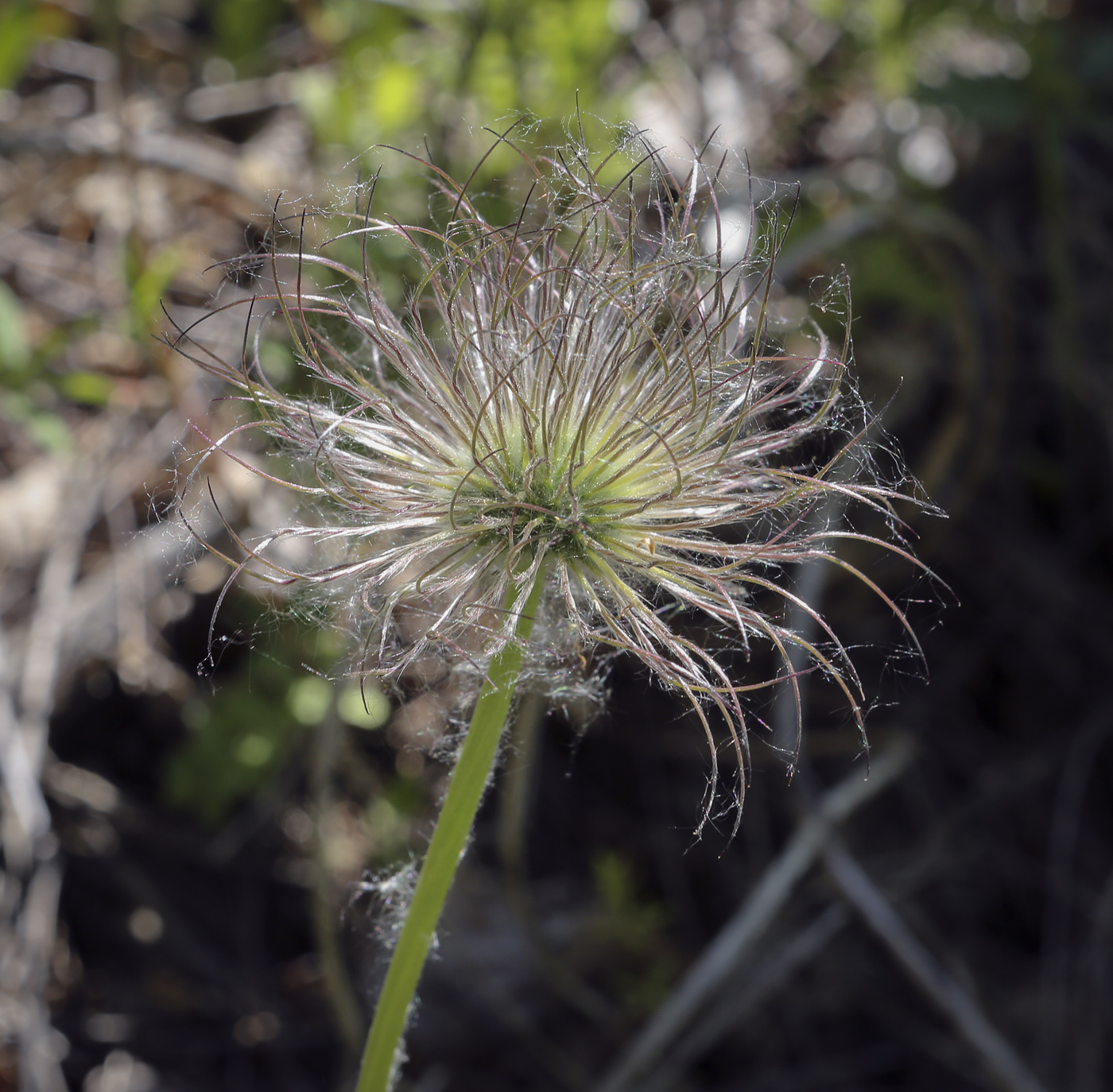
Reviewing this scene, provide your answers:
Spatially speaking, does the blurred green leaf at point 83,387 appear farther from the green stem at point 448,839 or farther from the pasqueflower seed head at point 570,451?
the green stem at point 448,839

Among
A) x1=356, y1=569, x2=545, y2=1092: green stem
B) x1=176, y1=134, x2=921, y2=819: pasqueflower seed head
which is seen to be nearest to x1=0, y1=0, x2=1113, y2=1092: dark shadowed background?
x1=176, y1=134, x2=921, y2=819: pasqueflower seed head

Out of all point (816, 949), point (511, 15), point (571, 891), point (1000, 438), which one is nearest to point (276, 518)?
point (571, 891)

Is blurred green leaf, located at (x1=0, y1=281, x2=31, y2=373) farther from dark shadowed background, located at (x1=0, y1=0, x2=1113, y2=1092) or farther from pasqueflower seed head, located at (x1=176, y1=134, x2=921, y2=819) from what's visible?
pasqueflower seed head, located at (x1=176, y1=134, x2=921, y2=819)

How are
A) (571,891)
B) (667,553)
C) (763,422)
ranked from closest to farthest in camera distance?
(667,553) → (763,422) → (571,891)

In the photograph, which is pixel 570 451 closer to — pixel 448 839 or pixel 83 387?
pixel 448 839

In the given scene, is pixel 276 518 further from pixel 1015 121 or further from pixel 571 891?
pixel 1015 121

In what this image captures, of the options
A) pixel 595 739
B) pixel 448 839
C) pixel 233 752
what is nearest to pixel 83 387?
pixel 233 752

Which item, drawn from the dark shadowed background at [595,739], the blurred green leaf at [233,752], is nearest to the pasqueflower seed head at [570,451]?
the dark shadowed background at [595,739]
